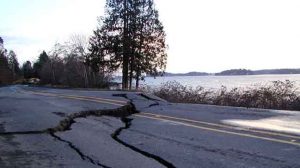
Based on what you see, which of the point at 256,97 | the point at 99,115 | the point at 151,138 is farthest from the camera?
the point at 256,97

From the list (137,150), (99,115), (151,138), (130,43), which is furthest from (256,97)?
(130,43)

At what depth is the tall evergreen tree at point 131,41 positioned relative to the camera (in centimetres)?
3691

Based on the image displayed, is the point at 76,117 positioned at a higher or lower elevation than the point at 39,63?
lower

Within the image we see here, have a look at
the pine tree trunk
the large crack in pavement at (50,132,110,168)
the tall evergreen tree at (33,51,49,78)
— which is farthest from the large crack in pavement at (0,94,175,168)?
the tall evergreen tree at (33,51,49,78)

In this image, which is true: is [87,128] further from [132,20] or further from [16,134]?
[132,20]

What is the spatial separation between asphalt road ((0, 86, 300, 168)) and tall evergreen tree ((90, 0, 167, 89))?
78.3ft

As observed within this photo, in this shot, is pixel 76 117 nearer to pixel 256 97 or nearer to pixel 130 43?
pixel 256 97

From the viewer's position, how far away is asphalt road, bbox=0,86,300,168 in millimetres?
6730

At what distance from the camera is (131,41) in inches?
1443

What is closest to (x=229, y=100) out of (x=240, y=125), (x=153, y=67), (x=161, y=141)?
(x=240, y=125)

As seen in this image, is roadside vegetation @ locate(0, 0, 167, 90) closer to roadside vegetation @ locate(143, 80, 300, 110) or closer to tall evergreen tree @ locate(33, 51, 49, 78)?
roadside vegetation @ locate(143, 80, 300, 110)

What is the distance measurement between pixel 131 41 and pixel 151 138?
28432 millimetres

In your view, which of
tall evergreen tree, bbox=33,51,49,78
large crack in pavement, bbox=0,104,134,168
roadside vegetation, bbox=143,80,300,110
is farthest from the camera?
tall evergreen tree, bbox=33,51,49,78

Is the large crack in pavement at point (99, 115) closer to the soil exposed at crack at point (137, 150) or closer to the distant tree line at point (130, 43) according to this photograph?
the soil exposed at crack at point (137, 150)
